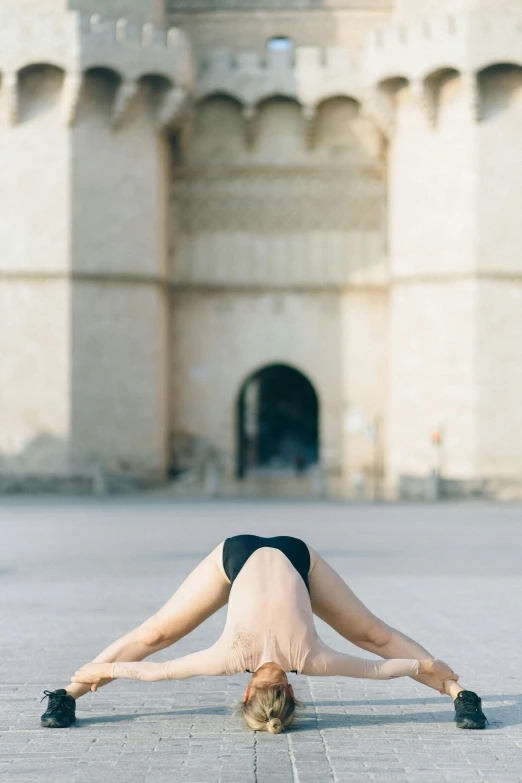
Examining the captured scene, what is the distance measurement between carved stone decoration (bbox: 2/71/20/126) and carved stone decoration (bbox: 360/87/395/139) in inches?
292

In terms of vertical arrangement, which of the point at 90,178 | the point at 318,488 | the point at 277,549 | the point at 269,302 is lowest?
the point at 318,488

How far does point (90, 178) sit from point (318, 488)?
26.4 feet

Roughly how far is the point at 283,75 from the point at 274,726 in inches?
914

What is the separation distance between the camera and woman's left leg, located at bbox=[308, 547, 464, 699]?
511 cm

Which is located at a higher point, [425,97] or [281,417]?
[425,97]

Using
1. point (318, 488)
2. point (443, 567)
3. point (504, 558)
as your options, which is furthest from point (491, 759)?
point (318, 488)

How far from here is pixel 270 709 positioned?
A: 15.4ft

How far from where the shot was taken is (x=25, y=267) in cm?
2506

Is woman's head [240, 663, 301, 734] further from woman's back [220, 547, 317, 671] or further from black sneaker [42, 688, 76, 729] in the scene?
black sneaker [42, 688, 76, 729]

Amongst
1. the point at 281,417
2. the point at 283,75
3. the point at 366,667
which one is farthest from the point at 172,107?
the point at 281,417

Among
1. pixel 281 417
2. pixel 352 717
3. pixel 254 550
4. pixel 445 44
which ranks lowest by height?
pixel 281 417

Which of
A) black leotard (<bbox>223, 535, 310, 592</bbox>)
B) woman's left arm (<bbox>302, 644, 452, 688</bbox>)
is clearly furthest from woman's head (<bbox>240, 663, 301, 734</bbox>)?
black leotard (<bbox>223, 535, 310, 592</bbox>)

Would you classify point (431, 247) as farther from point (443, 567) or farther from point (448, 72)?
point (443, 567)

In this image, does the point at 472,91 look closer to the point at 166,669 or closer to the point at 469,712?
the point at 469,712
